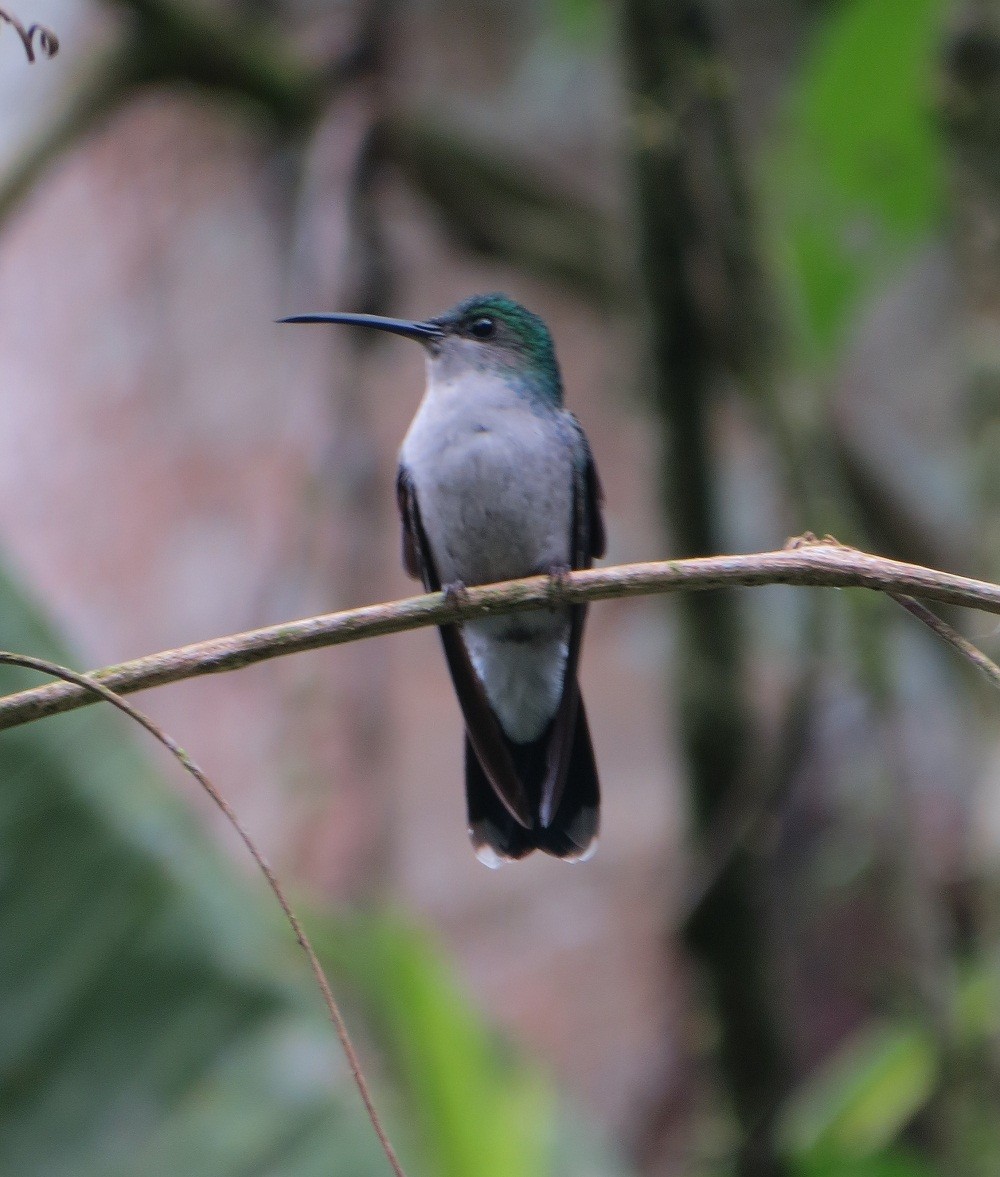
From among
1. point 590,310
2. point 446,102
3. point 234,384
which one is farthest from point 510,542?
point 446,102

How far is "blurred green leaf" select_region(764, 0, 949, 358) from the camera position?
3.88 m

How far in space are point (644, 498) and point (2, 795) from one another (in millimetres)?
4171

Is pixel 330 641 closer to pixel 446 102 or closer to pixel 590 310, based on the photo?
pixel 590 310

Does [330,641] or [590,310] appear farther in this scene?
[590,310]

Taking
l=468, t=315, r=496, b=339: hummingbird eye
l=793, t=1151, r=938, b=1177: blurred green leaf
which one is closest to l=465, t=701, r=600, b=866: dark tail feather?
l=468, t=315, r=496, b=339: hummingbird eye

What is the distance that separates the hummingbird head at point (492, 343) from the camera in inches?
136

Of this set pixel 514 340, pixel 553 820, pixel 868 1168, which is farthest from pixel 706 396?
pixel 868 1168

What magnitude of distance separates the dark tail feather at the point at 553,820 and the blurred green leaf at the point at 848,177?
5.22 ft

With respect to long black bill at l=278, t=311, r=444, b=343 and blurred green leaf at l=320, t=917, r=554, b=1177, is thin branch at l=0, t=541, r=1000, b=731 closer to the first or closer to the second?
long black bill at l=278, t=311, r=444, b=343

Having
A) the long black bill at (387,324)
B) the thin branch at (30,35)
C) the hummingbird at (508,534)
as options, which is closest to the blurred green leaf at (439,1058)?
the hummingbird at (508,534)

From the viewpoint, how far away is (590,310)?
19.2ft

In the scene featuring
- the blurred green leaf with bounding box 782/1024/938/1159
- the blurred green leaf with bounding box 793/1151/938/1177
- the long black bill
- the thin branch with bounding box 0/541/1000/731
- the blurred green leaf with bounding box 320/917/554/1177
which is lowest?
the blurred green leaf with bounding box 793/1151/938/1177

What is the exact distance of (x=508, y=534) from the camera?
321cm

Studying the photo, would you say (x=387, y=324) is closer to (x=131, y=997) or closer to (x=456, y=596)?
(x=456, y=596)
